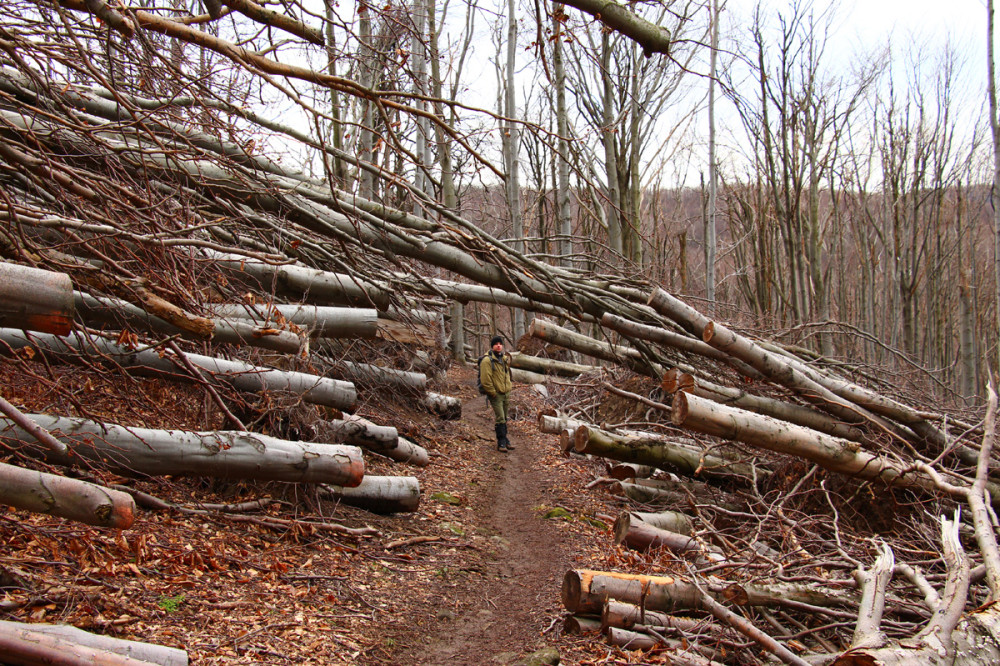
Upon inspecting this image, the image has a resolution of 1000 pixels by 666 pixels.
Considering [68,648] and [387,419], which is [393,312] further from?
[68,648]

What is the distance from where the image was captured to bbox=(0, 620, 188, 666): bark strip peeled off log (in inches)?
101

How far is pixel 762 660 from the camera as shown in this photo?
4.03m

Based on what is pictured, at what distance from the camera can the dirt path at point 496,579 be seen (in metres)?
4.37

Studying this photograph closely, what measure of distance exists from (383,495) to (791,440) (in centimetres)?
368

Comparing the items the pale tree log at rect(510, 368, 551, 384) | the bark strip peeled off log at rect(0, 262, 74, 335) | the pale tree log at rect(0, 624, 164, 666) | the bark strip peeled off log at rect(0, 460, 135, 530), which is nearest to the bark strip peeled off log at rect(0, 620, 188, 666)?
the pale tree log at rect(0, 624, 164, 666)

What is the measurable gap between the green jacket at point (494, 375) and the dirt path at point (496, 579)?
52.4 inches

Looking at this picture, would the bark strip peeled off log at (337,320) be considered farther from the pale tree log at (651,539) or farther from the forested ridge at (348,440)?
the pale tree log at (651,539)

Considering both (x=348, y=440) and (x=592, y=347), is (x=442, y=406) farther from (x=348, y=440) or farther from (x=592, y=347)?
(x=348, y=440)

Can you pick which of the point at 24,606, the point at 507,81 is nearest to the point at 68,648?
the point at 24,606

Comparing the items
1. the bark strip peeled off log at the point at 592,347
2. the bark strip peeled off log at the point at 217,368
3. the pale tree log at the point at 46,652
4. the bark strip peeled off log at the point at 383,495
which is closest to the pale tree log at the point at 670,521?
the bark strip peeled off log at the point at 592,347

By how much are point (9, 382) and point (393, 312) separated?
11.9 feet

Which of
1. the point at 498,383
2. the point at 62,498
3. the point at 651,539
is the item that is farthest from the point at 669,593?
the point at 498,383

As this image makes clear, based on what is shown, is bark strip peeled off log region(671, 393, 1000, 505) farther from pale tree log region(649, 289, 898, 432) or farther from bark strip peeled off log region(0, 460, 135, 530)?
bark strip peeled off log region(0, 460, 135, 530)

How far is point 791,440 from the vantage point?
594 cm
